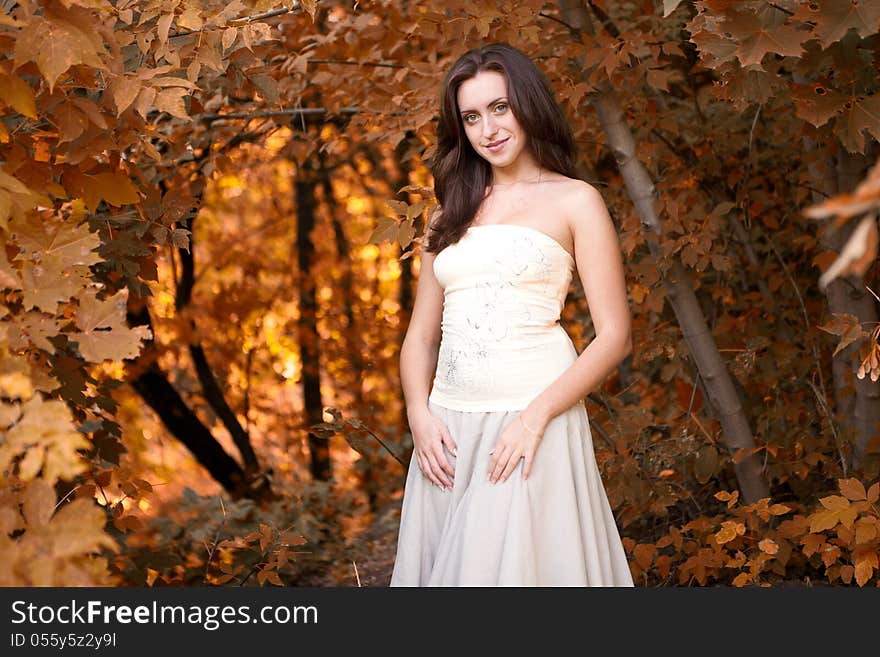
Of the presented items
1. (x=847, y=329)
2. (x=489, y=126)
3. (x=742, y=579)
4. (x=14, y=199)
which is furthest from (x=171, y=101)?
(x=742, y=579)

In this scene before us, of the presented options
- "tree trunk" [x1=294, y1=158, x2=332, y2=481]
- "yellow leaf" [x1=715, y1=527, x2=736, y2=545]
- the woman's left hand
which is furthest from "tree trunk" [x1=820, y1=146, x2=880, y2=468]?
"tree trunk" [x1=294, y1=158, x2=332, y2=481]

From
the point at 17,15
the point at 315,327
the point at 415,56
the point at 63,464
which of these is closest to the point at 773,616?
the point at 63,464

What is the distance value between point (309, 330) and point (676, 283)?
502 centimetres

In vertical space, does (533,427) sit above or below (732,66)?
below

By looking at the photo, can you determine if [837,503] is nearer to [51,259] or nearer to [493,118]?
[493,118]

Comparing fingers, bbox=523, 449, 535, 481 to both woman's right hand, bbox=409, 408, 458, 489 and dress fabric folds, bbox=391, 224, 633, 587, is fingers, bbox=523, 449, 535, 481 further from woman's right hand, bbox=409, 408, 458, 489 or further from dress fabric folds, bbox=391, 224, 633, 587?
woman's right hand, bbox=409, 408, 458, 489

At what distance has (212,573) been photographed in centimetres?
488

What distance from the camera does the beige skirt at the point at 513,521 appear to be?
2.17 m

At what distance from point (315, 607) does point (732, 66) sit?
5.11ft

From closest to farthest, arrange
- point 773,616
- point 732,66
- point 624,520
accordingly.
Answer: point 773,616
point 732,66
point 624,520

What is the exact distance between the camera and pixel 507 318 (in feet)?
7.51

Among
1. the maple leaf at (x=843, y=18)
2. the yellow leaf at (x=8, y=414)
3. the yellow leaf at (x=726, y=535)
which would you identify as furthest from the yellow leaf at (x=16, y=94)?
the yellow leaf at (x=726, y=535)

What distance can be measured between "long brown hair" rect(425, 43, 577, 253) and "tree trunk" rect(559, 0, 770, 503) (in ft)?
2.99

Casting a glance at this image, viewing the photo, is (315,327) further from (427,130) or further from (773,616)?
(773,616)
